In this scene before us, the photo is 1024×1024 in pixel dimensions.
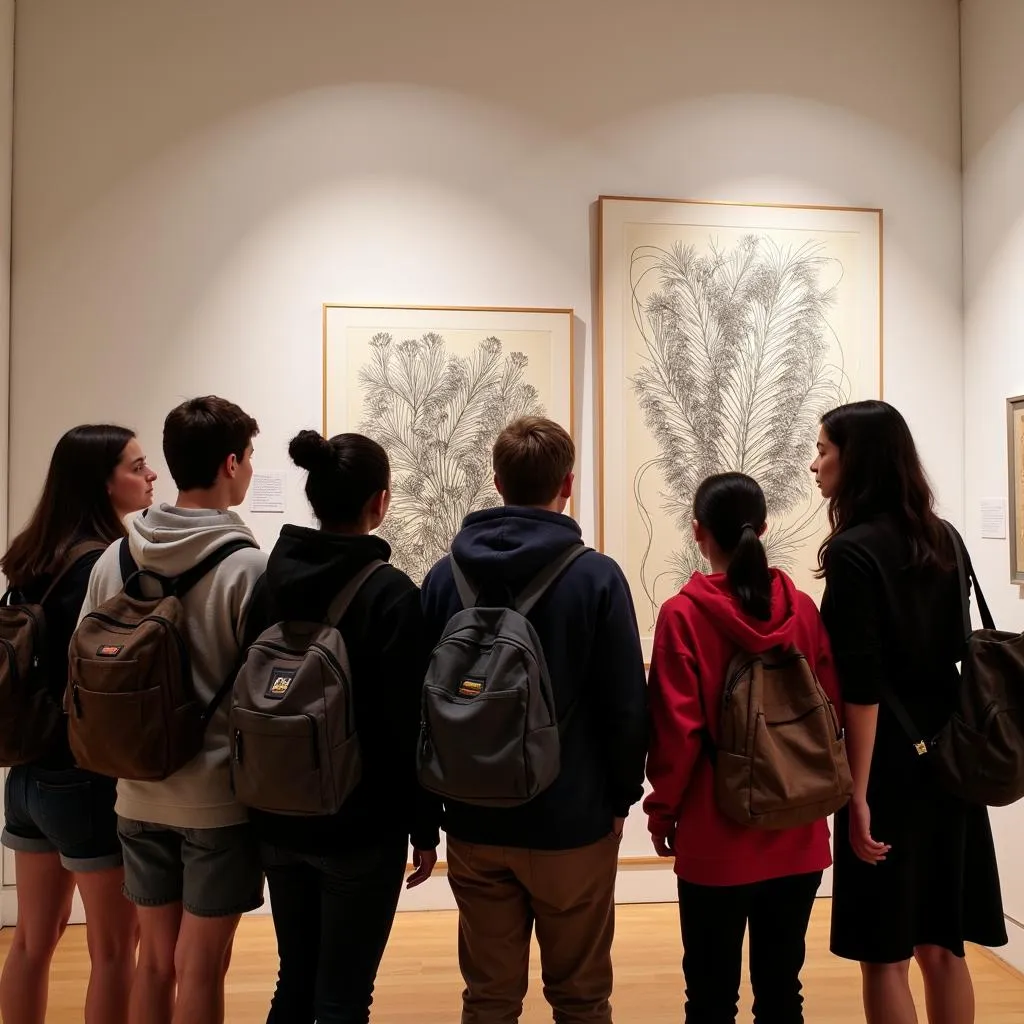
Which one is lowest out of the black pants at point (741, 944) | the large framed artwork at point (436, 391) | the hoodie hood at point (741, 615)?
the black pants at point (741, 944)

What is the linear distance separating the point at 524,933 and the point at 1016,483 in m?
2.39

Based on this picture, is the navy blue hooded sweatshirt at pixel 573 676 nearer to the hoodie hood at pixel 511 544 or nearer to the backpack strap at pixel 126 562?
the hoodie hood at pixel 511 544

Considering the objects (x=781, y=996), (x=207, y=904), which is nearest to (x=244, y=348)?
(x=207, y=904)

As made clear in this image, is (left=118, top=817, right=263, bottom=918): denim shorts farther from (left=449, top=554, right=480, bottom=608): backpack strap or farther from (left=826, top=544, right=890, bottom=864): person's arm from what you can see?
(left=826, top=544, right=890, bottom=864): person's arm

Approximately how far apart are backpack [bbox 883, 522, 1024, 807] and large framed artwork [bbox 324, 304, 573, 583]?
181 centimetres

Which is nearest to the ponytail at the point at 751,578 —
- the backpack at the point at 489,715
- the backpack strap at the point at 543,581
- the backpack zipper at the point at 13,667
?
the backpack strap at the point at 543,581

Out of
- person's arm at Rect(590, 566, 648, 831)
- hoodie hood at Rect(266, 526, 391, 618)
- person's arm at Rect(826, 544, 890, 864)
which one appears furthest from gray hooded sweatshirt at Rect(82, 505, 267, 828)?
person's arm at Rect(826, 544, 890, 864)

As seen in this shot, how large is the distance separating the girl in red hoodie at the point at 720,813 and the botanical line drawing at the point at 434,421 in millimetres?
1633

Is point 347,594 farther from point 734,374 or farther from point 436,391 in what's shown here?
point 734,374

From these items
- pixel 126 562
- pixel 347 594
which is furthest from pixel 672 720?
pixel 126 562

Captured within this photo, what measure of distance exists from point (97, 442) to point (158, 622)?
584 mm

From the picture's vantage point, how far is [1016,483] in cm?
315

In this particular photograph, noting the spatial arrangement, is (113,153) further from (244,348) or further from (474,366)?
(474,366)

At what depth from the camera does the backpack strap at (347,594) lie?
165 centimetres
